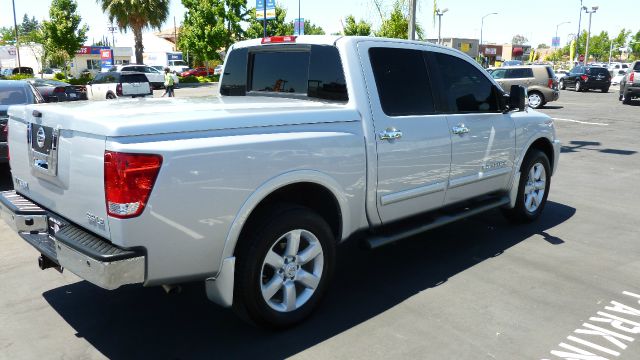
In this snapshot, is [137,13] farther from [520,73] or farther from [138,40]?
[520,73]

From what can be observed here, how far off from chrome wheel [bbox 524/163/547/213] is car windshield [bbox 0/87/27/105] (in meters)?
7.40

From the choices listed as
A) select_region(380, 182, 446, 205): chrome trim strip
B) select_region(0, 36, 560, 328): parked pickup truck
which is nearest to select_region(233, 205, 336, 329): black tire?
select_region(0, 36, 560, 328): parked pickup truck

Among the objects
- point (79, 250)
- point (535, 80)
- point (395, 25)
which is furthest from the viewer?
point (535, 80)

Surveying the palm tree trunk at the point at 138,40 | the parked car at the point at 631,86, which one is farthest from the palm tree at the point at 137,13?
the parked car at the point at 631,86

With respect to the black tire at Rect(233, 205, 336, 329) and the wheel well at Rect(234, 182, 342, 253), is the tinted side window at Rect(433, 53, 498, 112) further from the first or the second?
the black tire at Rect(233, 205, 336, 329)

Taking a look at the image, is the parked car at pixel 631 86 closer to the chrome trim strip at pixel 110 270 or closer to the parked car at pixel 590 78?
the parked car at pixel 590 78

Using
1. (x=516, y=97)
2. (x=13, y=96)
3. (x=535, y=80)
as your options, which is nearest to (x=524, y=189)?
(x=516, y=97)

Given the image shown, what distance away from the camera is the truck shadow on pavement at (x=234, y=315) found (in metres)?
3.40

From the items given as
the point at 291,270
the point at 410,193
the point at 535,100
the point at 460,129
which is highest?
the point at 460,129

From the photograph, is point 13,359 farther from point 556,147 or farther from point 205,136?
point 556,147

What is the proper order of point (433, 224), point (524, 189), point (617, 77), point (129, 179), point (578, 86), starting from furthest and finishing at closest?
point (617, 77), point (578, 86), point (524, 189), point (433, 224), point (129, 179)

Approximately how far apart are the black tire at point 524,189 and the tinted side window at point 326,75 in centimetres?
265

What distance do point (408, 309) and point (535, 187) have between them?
9.20 feet

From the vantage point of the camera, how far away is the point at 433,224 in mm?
4508
